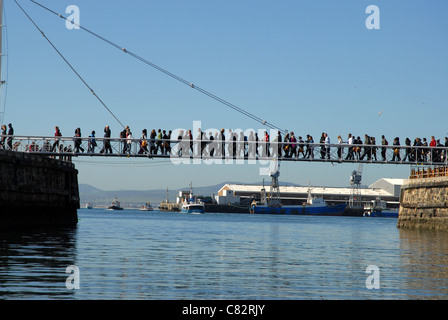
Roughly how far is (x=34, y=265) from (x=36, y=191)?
67.2 ft

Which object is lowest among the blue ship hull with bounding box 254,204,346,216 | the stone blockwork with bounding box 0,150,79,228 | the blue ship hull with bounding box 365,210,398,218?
the blue ship hull with bounding box 365,210,398,218

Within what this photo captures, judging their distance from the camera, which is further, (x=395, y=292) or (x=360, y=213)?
(x=360, y=213)

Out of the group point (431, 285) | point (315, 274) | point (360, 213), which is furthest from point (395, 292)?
point (360, 213)

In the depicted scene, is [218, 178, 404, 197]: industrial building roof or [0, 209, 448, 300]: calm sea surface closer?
[0, 209, 448, 300]: calm sea surface

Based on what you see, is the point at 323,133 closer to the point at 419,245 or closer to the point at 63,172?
the point at 419,245

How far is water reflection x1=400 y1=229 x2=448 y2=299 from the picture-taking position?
17281 millimetres

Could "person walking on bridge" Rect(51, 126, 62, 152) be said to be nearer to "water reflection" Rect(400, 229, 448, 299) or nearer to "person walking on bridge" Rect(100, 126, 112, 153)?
"person walking on bridge" Rect(100, 126, 112, 153)

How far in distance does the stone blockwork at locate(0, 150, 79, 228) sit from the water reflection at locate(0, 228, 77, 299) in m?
3.25

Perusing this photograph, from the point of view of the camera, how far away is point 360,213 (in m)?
171

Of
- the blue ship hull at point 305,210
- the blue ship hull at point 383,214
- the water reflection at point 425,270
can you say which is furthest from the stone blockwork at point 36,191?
the blue ship hull at point 383,214

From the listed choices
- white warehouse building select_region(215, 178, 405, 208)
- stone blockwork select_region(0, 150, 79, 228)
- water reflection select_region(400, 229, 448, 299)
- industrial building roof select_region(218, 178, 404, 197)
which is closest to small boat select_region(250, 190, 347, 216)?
white warehouse building select_region(215, 178, 405, 208)

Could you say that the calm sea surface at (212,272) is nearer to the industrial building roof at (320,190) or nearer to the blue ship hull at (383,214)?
the blue ship hull at (383,214)

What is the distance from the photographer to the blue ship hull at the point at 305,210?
168125 mm
